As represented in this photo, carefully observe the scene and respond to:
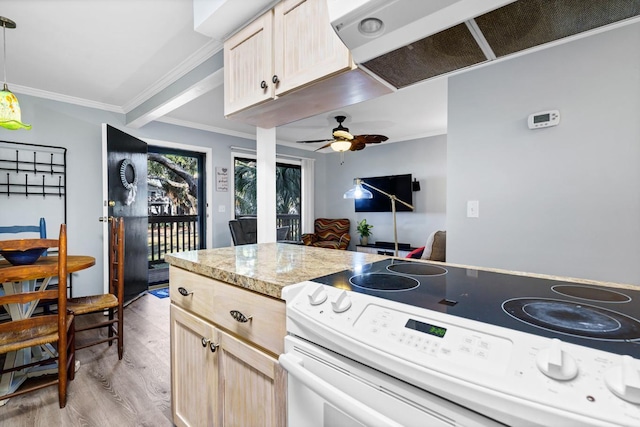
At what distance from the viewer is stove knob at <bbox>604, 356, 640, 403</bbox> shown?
1.28ft

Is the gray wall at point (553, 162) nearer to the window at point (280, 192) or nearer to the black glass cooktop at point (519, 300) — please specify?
the black glass cooktop at point (519, 300)

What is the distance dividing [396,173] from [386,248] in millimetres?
1326

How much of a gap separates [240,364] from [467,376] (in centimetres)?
79

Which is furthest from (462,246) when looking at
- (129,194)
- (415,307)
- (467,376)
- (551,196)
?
(129,194)

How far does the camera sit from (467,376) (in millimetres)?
492

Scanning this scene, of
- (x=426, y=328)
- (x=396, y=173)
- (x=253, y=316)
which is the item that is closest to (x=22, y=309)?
(x=253, y=316)

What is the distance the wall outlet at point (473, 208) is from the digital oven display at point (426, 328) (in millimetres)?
1696

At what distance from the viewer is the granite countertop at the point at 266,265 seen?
3.17 ft

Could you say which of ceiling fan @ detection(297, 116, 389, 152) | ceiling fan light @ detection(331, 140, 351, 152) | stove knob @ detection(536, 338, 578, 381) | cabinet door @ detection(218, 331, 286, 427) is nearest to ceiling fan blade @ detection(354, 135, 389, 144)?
→ ceiling fan @ detection(297, 116, 389, 152)

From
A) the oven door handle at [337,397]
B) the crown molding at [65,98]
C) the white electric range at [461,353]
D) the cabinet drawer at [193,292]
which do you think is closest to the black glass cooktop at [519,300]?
the white electric range at [461,353]

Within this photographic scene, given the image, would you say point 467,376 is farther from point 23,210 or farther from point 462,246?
point 23,210

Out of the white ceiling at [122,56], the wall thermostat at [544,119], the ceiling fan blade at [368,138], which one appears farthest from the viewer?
the ceiling fan blade at [368,138]

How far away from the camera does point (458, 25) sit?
877mm

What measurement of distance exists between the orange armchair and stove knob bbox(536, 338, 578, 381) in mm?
5060
